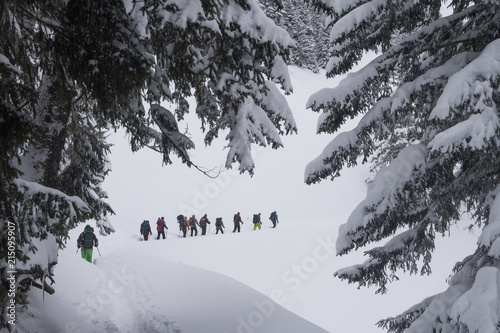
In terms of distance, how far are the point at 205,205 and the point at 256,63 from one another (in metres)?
26.0

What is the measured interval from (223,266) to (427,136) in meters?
10.8

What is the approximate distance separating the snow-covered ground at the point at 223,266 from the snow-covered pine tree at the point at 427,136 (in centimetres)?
234

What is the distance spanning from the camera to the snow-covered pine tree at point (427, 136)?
424cm

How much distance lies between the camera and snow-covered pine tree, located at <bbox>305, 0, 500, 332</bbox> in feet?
13.9

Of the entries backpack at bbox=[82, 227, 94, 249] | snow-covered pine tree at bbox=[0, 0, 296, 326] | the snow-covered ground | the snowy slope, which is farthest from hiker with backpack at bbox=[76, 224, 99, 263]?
snow-covered pine tree at bbox=[0, 0, 296, 326]

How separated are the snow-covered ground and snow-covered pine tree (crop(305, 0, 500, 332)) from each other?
7.67ft

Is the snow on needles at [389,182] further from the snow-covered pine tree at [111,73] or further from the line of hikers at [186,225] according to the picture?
the line of hikers at [186,225]

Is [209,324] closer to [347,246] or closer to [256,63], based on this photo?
[347,246]

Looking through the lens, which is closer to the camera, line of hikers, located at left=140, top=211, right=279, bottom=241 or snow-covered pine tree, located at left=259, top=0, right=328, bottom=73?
line of hikers, located at left=140, top=211, right=279, bottom=241

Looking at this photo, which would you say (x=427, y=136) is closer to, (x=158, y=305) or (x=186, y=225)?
(x=158, y=305)

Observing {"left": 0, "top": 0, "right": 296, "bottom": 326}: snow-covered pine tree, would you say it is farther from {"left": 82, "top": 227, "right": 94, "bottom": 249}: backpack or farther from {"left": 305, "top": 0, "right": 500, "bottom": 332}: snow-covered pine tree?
{"left": 82, "top": 227, "right": 94, "bottom": 249}: backpack

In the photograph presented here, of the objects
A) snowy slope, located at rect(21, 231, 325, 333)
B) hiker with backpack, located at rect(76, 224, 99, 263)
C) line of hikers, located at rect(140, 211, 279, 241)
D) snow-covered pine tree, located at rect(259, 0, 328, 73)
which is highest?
snow-covered pine tree, located at rect(259, 0, 328, 73)

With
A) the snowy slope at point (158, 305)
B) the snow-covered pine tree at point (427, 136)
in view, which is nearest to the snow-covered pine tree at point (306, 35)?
the snowy slope at point (158, 305)

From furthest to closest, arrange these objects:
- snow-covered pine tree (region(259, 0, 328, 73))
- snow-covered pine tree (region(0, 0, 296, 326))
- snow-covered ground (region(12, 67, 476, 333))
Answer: snow-covered pine tree (region(259, 0, 328, 73))
snow-covered ground (region(12, 67, 476, 333))
snow-covered pine tree (region(0, 0, 296, 326))
